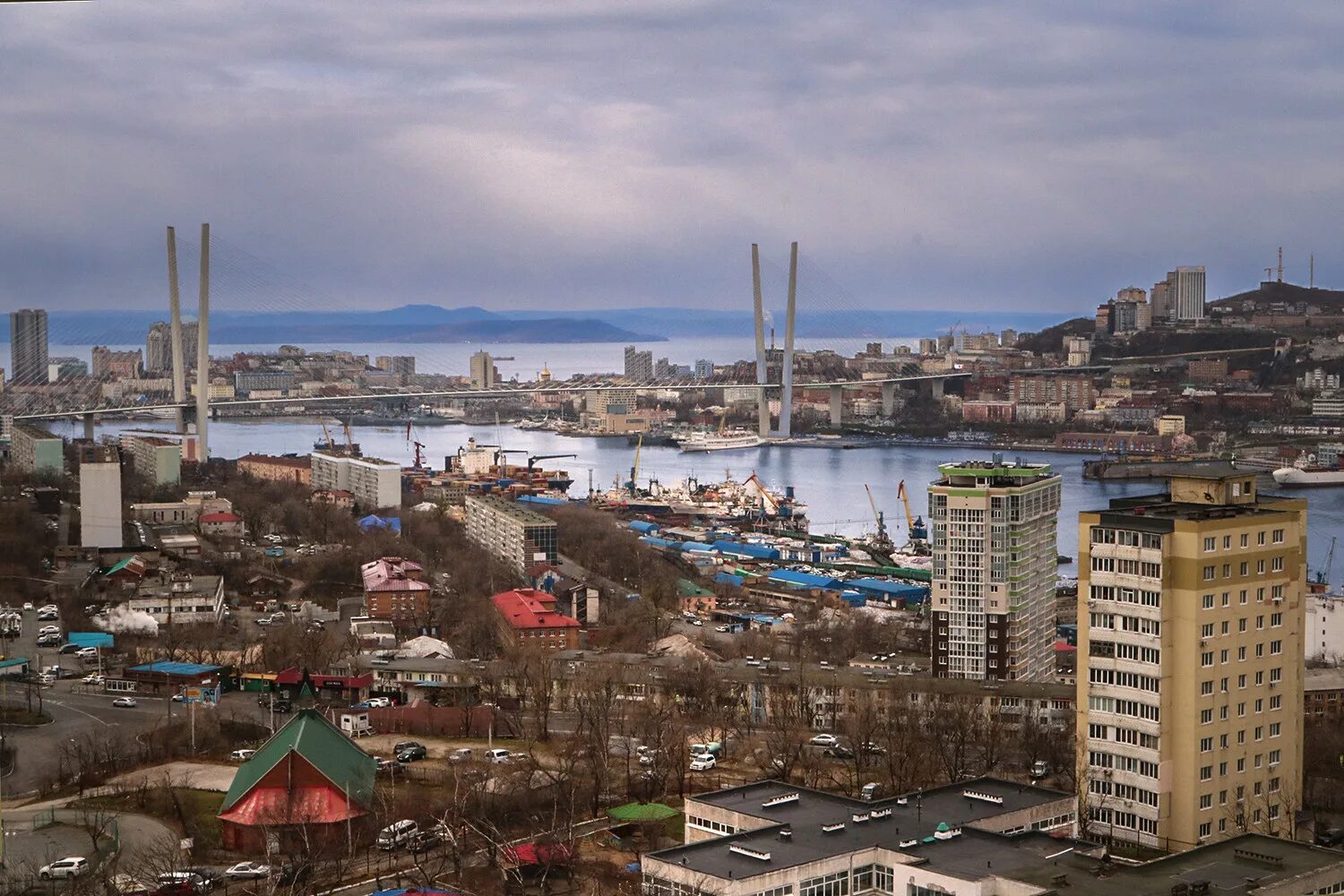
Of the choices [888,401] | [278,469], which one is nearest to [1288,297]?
[888,401]

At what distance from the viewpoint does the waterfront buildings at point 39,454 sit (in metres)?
11.6

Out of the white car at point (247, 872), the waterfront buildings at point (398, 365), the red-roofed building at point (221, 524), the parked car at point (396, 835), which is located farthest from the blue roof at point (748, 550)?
the waterfront buildings at point (398, 365)

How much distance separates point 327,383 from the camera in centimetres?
2183

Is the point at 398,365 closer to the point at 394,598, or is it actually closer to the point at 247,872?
the point at 394,598

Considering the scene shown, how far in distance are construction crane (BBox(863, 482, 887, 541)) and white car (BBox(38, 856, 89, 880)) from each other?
8451 millimetres

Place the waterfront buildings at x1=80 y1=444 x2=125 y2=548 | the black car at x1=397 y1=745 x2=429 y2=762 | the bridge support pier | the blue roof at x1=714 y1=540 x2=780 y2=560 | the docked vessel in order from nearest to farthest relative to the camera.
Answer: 1. the black car at x1=397 y1=745 x2=429 y2=762
2. the waterfront buildings at x1=80 y1=444 x2=125 y2=548
3. the blue roof at x1=714 y1=540 x2=780 y2=560
4. the docked vessel
5. the bridge support pier

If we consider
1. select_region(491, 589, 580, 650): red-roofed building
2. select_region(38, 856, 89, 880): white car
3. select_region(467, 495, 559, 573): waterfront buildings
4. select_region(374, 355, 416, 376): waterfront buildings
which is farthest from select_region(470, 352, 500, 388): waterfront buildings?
select_region(38, 856, 89, 880): white car

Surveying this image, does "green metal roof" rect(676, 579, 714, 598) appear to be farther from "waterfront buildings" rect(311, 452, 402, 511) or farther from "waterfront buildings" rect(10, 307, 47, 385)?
"waterfront buildings" rect(10, 307, 47, 385)

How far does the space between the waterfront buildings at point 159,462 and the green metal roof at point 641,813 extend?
823 centimetres

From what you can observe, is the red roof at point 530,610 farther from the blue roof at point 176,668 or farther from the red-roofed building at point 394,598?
the blue roof at point 176,668

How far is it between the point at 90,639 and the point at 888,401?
56.9 feet

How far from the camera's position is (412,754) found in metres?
5.25

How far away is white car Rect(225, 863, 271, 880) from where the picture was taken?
13.1ft

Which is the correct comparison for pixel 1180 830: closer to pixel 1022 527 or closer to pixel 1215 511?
pixel 1215 511
